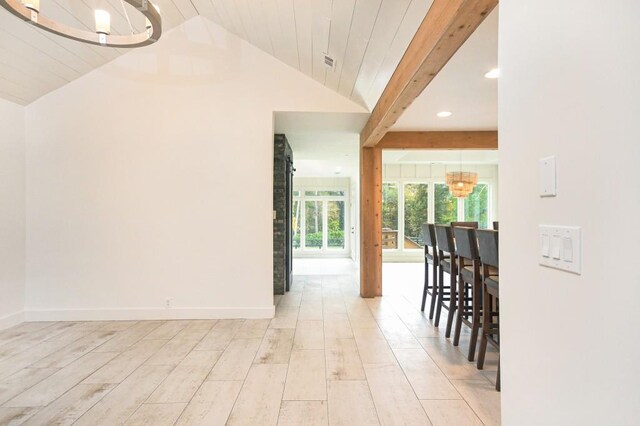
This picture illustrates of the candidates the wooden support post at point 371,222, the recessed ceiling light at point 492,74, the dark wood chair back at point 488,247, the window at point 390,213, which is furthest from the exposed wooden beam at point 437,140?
the window at point 390,213

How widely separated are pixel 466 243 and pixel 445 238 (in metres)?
0.58

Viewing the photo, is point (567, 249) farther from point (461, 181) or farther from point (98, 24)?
point (461, 181)

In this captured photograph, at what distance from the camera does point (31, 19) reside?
76.2 inches

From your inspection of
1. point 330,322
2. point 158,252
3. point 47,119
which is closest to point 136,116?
point 47,119

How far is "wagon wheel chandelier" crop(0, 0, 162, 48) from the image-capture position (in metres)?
1.85

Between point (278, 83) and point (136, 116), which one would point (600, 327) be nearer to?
point (278, 83)

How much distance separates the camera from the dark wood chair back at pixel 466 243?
2.87 metres

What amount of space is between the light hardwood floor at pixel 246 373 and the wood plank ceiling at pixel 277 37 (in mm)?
2340

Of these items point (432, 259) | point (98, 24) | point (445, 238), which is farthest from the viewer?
point (432, 259)

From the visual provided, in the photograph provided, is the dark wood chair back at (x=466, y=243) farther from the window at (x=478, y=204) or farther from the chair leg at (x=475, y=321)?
the window at (x=478, y=204)

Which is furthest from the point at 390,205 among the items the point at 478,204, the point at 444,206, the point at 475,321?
the point at 475,321

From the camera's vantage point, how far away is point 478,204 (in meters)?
9.28

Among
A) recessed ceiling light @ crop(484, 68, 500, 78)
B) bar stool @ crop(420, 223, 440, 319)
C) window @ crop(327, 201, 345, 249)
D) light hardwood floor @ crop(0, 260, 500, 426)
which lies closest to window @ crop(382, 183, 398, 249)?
window @ crop(327, 201, 345, 249)

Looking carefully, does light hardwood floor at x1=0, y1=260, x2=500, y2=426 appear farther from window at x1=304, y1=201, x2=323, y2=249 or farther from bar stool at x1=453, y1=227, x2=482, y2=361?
window at x1=304, y1=201, x2=323, y2=249
